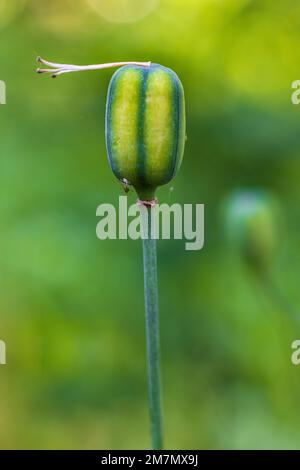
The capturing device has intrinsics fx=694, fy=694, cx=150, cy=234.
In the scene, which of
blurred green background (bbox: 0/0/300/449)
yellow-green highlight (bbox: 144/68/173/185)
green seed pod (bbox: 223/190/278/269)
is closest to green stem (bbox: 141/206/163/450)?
yellow-green highlight (bbox: 144/68/173/185)

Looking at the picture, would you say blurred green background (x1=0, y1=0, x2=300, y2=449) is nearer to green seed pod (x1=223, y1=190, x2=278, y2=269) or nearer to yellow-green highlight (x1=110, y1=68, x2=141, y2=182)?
green seed pod (x1=223, y1=190, x2=278, y2=269)

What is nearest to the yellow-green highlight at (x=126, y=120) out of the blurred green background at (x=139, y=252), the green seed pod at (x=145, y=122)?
the green seed pod at (x=145, y=122)

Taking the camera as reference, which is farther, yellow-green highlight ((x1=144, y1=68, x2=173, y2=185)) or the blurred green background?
the blurred green background

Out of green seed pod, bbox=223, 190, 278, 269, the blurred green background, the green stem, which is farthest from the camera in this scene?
the blurred green background

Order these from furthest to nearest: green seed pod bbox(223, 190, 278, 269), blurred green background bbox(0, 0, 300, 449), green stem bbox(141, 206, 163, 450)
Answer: blurred green background bbox(0, 0, 300, 449), green seed pod bbox(223, 190, 278, 269), green stem bbox(141, 206, 163, 450)

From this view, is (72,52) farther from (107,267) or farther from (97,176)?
(107,267)

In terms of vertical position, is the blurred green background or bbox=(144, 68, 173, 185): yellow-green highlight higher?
the blurred green background

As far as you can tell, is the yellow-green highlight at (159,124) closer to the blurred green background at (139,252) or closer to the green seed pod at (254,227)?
the green seed pod at (254,227)
